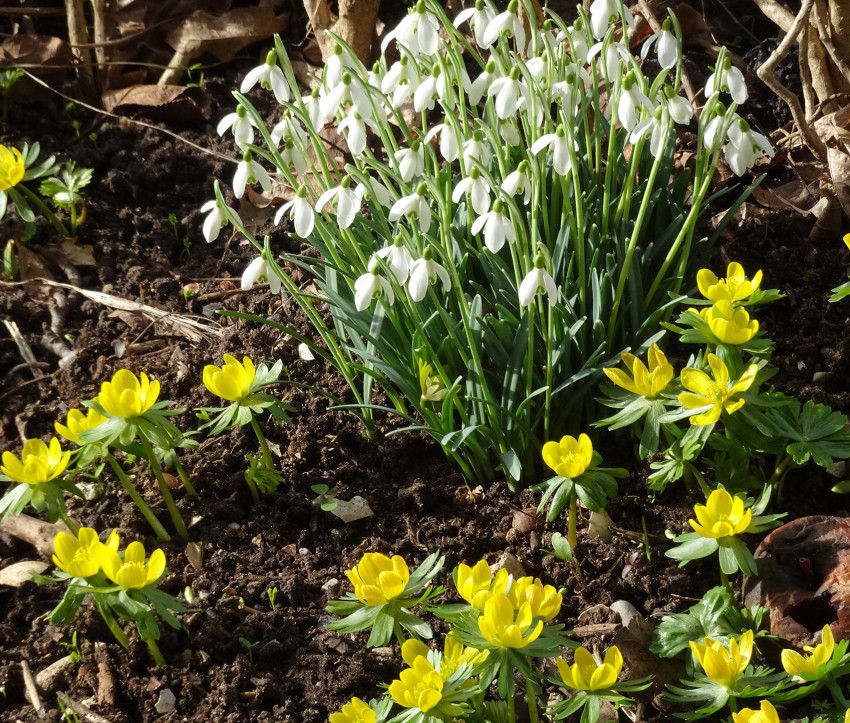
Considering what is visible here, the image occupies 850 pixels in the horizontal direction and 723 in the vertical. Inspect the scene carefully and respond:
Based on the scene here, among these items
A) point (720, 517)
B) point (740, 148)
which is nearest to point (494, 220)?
point (740, 148)

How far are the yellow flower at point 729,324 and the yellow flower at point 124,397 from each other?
1.10 m

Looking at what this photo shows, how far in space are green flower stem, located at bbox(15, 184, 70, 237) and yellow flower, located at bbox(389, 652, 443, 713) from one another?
82.1 inches

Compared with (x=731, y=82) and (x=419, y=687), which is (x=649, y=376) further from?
(x=419, y=687)

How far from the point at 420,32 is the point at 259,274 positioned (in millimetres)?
589

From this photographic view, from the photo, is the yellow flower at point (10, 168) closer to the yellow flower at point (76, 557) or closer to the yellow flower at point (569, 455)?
the yellow flower at point (76, 557)

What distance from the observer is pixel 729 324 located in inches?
69.5

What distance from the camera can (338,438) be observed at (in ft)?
7.43

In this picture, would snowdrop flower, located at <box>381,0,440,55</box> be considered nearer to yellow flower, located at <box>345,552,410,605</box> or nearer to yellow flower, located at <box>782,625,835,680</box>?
yellow flower, located at <box>345,552,410,605</box>

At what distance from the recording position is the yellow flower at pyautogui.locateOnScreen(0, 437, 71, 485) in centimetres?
174

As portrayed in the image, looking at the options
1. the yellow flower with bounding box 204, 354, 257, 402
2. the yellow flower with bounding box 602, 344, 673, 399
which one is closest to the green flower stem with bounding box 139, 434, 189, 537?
the yellow flower with bounding box 204, 354, 257, 402

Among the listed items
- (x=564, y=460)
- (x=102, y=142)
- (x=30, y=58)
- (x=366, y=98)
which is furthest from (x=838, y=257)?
(x=30, y=58)

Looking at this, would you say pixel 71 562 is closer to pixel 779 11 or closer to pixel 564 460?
pixel 564 460

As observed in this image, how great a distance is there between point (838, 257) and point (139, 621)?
1.94 metres

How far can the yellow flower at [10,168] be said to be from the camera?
105 inches
